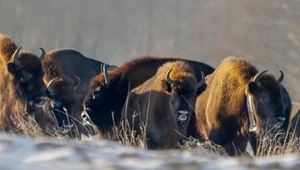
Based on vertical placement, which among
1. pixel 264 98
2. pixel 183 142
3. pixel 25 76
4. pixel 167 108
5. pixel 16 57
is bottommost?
pixel 183 142

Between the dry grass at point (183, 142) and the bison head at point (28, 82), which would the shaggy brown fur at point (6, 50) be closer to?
A: the bison head at point (28, 82)

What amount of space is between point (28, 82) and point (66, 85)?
39.2 inches

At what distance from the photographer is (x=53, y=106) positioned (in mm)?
14711

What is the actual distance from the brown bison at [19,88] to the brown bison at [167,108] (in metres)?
1.81


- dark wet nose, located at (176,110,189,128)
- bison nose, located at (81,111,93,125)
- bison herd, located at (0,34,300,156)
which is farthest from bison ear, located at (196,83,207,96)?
bison nose, located at (81,111,93,125)

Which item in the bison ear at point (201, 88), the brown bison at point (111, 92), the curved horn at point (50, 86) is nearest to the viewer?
the bison ear at point (201, 88)

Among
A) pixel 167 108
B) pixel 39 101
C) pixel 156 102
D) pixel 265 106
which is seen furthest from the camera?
pixel 39 101

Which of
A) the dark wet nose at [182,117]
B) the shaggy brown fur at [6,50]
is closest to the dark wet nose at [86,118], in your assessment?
the shaggy brown fur at [6,50]

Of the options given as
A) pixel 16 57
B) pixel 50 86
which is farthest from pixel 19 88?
pixel 50 86

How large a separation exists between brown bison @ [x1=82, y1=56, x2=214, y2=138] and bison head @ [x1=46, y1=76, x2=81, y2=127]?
51 centimetres

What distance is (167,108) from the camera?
12.5m

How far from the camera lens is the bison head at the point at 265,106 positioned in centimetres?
1267

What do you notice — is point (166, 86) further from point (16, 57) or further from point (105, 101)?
point (16, 57)

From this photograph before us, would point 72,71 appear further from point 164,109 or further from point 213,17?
point 213,17
